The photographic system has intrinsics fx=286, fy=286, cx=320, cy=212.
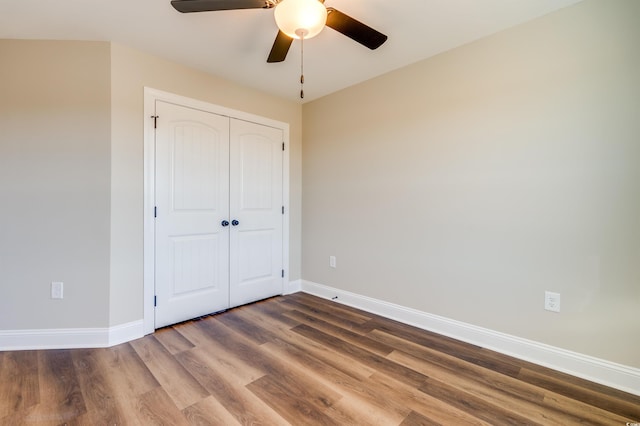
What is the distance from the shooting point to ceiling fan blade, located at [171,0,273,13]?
4.78ft

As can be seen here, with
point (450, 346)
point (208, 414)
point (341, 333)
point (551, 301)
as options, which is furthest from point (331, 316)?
point (551, 301)

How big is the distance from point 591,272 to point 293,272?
2722 millimetres

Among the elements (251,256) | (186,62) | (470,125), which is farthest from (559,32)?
(251,256)

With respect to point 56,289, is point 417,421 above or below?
below

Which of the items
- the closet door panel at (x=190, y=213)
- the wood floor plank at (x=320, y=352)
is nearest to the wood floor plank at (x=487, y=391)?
the wood floor plank at (x=320, y=352)

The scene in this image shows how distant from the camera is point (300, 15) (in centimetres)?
131

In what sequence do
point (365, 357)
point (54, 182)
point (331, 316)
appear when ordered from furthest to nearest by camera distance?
point (331, 316), point (54, 182), point (365, 357)

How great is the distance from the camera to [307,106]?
140 inches

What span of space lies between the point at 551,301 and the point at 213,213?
2.84 metres

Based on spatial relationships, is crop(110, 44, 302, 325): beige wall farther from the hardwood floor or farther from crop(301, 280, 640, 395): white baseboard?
crop(301, 280, 640, 395): white baseboard

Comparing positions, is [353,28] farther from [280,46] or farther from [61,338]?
[61,338]

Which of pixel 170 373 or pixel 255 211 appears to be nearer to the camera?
pixel 170 373

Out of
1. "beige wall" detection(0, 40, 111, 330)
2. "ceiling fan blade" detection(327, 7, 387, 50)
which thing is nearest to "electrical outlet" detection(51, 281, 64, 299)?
"beige wall" detection(0, 40, 111, 330)

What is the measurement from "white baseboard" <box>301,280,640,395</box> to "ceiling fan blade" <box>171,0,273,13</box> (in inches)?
100
